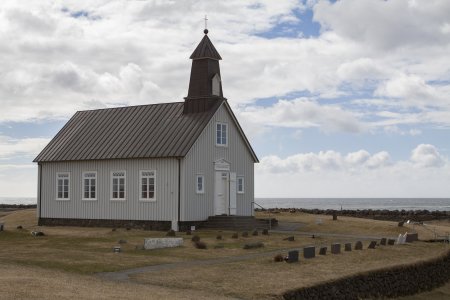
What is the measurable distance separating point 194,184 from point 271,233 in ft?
16.3

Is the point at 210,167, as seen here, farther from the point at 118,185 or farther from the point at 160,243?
the point at 160,243

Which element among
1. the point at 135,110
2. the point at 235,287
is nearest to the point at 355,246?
the point at 235,287

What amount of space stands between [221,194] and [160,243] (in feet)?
40.8

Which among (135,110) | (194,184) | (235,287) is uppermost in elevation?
(135,110)

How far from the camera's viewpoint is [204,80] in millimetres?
39938

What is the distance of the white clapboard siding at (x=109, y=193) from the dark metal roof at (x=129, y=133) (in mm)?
533

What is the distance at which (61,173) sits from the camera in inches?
1662

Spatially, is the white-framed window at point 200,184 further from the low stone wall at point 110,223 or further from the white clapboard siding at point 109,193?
the low stone wall at point 110,223

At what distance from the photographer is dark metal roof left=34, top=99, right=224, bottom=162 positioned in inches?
1487

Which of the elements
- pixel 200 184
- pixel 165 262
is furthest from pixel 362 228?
pixel 165 262

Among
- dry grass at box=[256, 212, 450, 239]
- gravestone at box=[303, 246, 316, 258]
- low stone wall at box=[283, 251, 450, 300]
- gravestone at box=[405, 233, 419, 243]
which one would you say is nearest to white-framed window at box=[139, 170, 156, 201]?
dry grass at box=[256, 212, 450, 239]

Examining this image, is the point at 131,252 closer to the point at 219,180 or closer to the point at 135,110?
the point at 219,180

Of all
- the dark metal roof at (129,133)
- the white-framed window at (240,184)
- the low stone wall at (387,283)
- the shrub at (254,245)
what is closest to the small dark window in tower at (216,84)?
the dark metal roof at (129,133)

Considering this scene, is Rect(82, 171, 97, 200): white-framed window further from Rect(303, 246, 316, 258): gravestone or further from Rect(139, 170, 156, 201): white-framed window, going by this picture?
Rect(303, 246, 316, 258): gravestone
